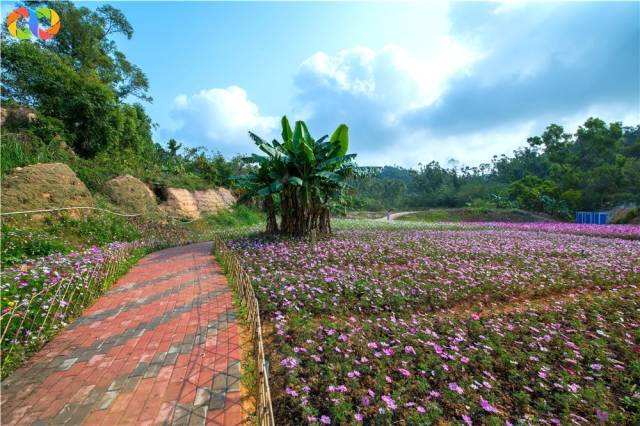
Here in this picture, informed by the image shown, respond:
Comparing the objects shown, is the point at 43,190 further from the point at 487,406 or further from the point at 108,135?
the point at 487,406

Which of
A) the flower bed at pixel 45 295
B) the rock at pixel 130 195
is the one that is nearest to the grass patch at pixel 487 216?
the rock at pixel 130 195

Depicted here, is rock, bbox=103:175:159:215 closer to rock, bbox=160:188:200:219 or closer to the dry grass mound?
rock, bbox=160:188:200:219

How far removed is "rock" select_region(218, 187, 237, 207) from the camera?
24.4 m

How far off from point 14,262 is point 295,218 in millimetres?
7887

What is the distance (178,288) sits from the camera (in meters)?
6.41

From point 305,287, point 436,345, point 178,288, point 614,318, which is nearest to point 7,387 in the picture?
point 178,288

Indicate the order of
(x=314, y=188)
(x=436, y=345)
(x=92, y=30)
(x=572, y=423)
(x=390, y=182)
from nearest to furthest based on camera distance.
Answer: (x=572, y=423) < (x=436, y=345) < (x=314, y=188) < (x=92, y=30) < (x=390, y=182)

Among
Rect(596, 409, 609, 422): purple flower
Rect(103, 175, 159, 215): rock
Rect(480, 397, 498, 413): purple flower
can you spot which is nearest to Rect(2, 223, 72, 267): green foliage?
Rect(103, 175, 159, 215): rock

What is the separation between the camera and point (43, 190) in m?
10.3

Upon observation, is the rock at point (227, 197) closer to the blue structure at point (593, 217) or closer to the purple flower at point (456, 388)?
the purple flower at point (456, 388)

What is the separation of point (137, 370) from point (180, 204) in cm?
1692

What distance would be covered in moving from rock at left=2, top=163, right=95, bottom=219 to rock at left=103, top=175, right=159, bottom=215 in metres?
2.90

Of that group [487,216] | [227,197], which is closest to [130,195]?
[227,197]

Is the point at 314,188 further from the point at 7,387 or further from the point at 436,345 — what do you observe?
the point at 7,387
